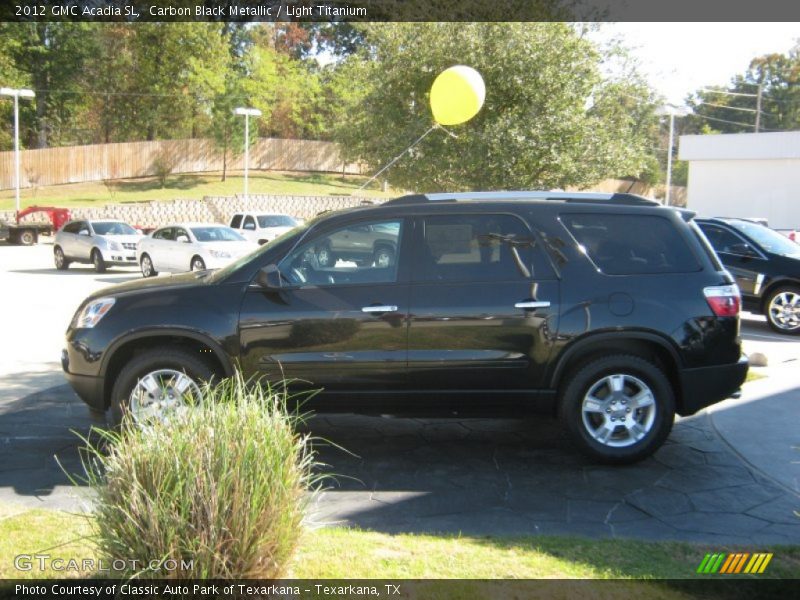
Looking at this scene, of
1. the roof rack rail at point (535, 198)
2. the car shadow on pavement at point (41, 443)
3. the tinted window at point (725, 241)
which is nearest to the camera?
the car shadow on pavement at point (41, 443)

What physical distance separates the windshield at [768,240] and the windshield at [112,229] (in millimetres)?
17559

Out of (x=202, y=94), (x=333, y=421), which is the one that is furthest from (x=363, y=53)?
(x=202, y=94)

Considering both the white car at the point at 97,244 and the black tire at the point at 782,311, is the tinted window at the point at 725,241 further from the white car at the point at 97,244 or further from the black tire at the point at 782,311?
the white car at the point at 97,244

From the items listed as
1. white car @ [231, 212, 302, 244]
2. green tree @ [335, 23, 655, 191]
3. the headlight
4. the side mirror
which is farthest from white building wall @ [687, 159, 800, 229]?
the headlight

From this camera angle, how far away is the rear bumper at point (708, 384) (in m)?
5.73

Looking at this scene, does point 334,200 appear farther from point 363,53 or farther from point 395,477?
point 395,477

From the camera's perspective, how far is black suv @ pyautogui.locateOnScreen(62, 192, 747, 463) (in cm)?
568

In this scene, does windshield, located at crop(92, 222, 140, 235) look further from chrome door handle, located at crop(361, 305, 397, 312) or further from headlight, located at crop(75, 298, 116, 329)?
chrome door handle, located at crop(361, 305, 397, 312)

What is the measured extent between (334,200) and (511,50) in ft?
94.8

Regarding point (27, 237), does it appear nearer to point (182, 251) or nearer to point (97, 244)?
point (97, 244)

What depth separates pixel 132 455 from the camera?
329cm

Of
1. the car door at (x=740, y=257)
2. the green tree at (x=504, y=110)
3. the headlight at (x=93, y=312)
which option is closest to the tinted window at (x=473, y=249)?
the headlight at (x=93, y=312)

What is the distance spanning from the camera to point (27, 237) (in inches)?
1350

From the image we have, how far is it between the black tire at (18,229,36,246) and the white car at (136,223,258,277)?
50.0 feet
